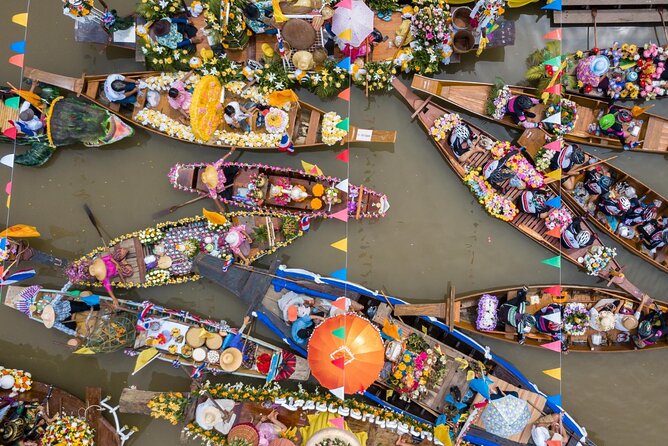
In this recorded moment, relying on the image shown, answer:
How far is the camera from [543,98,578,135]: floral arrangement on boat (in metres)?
7.74

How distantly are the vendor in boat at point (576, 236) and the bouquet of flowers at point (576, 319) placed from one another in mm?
944

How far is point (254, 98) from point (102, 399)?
18.8 ft

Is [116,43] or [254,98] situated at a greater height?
[116,43]

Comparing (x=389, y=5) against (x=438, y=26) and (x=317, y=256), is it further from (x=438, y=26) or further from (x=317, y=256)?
(x=317, y=256)

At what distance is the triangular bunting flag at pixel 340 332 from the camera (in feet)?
21.8

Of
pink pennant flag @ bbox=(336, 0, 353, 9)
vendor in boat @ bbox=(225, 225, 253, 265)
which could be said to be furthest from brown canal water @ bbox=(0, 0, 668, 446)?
pink pennant flag @ bbox=(336, 0, 353, 9)

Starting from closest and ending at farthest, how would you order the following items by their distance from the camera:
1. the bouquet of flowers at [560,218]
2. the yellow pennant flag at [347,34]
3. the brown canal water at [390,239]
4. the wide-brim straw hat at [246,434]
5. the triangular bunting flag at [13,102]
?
the wide-brim straw hat at [246,434] < the yellow pennant flag at [347,34] < the bouquet of flowers at [560,218] < the triangular bunting flag at [13,102] < the brown canal water at [390,239]

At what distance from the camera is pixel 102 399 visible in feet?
27.5

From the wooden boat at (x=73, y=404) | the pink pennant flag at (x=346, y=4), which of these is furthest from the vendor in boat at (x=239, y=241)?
the pink pennant flag at (x=346, y=4)

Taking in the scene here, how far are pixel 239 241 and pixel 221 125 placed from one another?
1.95 m

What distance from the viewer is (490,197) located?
8.05 metres

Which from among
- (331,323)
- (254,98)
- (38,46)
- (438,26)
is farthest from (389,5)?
(38,46)

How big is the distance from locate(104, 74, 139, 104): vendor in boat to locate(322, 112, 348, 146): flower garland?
3157 mm

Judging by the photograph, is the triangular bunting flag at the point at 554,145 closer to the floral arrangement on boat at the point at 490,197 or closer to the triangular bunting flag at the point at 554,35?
the floral arrangement on boat at the point at 490,197
